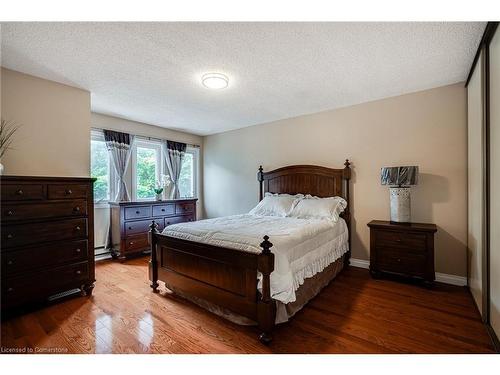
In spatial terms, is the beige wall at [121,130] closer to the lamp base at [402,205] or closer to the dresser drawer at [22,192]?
the dresser drawer at [22,192]

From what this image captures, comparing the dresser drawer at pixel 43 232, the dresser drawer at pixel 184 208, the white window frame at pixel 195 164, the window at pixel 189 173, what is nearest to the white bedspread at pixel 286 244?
the dresser drawer at pixel 43 232

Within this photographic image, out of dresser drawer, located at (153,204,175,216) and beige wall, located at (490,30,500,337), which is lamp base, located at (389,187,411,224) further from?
dresser drawer, located at (153,204,175,216)

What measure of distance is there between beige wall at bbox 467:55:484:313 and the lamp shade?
0.50 meters

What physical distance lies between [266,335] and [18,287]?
2192mm

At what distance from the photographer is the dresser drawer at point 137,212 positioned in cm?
378

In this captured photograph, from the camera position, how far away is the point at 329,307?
2295mm

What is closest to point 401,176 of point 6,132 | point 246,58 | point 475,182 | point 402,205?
point 402,205

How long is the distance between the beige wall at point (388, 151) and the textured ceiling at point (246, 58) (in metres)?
0.27

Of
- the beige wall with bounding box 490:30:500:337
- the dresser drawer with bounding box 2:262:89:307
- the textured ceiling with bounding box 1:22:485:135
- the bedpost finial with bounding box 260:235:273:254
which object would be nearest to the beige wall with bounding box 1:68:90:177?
the textured ceiling with bounding box 1:22:485:135

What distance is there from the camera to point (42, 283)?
2.25 m

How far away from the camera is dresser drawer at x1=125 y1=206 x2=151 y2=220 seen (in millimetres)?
3779

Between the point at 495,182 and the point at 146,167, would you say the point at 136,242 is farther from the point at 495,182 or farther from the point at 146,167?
the point at 495,182
